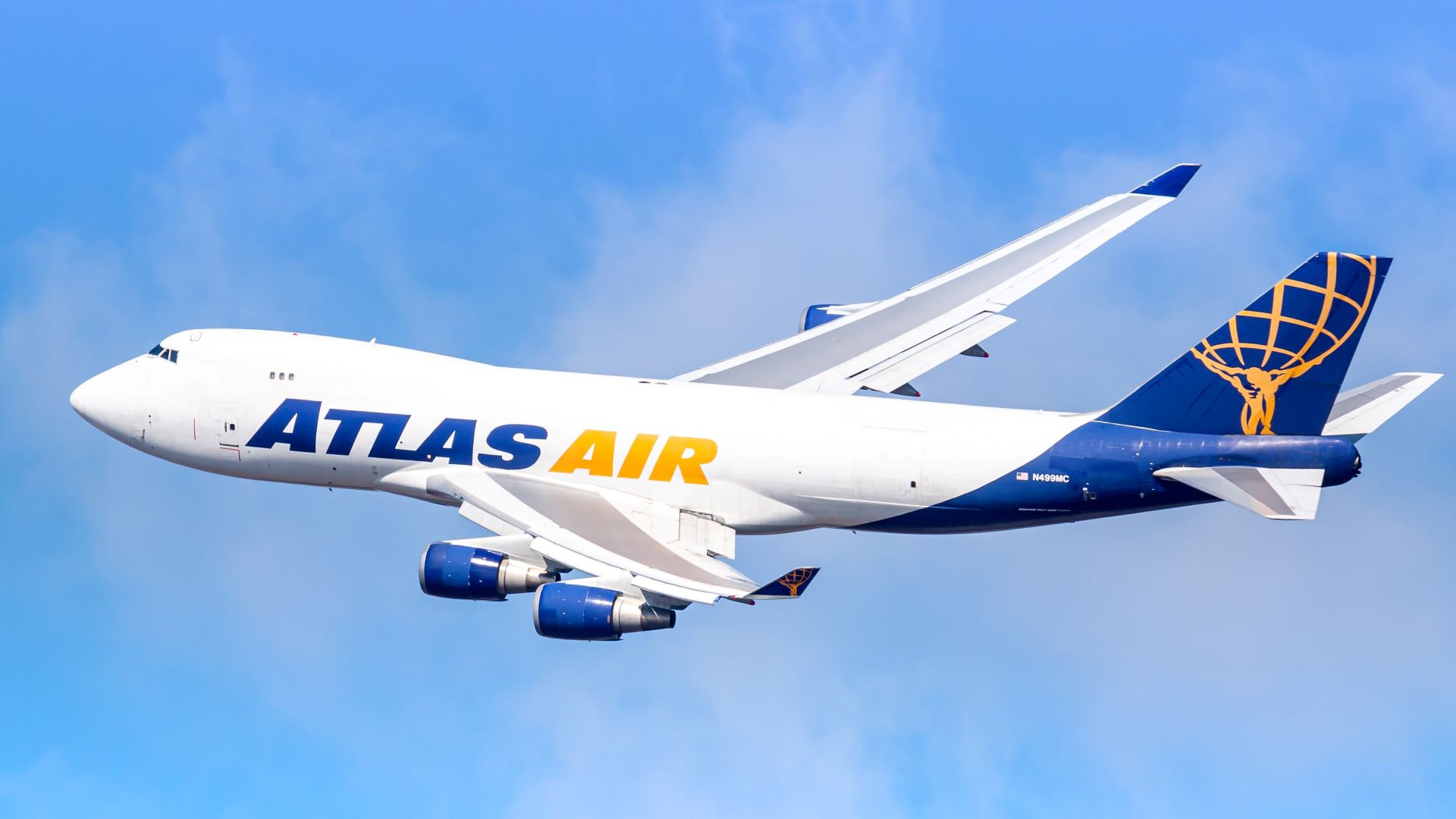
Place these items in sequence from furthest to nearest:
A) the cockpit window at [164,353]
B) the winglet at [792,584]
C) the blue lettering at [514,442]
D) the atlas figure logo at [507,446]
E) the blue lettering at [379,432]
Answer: the cockpit window at [164,353]
the blue lettering at [379,432]
the blue lettering at [514,442]
the atlas figure logo at [507,446]
the winglet at [792,584]

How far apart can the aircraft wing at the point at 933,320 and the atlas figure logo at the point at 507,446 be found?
400cm

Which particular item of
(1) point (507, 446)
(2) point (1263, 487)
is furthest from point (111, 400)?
(2) point (1263, 487)

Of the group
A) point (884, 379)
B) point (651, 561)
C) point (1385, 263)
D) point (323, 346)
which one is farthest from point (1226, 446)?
point (323, 346)

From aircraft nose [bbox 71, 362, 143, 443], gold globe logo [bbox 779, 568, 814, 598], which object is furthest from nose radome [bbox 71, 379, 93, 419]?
gold globe logo [bbox 779, 568, 814, 598]

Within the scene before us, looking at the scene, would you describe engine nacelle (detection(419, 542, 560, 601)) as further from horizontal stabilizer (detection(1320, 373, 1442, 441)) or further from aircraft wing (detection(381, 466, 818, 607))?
horizontal stabilizer (detection(1320, 373, 1442, 441))

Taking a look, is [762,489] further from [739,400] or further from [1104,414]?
[1104,414]

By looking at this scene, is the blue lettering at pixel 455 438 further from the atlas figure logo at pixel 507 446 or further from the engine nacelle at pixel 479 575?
the engine nacelle at pixel 479 575

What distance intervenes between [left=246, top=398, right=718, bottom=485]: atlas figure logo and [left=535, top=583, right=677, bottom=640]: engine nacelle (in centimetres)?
388

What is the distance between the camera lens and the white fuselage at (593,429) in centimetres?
5278

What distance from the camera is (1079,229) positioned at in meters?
60.0

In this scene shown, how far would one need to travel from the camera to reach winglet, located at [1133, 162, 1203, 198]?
6000 cm

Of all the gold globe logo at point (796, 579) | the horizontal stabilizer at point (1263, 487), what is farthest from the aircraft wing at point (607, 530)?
the horizontal stabilizer at point (1263, 487)

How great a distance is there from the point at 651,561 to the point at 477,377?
7.34 meters

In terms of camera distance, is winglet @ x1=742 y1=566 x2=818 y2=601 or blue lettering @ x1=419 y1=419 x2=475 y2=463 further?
blue lettering @ x1=419 y1=419 x2=475 y2=463
